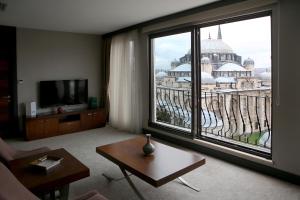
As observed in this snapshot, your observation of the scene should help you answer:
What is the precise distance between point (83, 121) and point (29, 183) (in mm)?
3646

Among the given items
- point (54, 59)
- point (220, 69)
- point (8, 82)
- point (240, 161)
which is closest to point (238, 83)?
point (220, 69)

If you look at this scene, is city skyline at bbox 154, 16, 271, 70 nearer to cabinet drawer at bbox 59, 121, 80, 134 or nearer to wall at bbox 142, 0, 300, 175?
wall at bbox 142, 0, 300, 175

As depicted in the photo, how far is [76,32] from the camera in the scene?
5.62 meters

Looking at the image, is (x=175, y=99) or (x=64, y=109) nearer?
(x=175, y=99)

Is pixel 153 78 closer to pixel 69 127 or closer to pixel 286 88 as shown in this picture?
pixel 69 127

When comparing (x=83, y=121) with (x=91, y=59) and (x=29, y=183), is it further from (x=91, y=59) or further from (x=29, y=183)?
(x=29, y=183)

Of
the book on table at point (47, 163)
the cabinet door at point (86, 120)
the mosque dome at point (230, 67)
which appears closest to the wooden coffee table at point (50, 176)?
the book on table at point (47, 163)

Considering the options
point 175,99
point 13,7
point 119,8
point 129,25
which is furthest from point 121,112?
point 13,7

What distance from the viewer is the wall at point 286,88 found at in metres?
2.69

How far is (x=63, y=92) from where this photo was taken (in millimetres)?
5430

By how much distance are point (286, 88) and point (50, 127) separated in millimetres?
4416

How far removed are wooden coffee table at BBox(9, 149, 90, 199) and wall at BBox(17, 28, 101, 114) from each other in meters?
3.26

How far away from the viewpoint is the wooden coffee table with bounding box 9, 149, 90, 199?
5.97ft

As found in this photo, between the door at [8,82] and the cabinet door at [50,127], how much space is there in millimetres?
709
